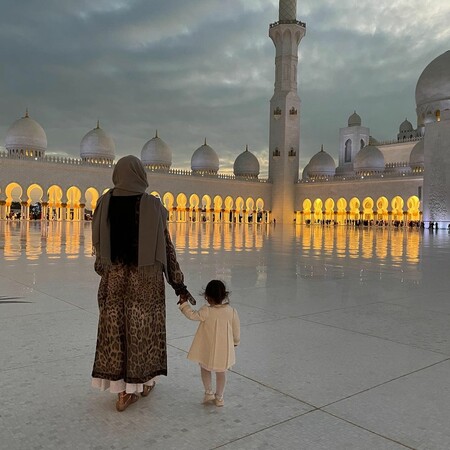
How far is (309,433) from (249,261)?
4.77 meters

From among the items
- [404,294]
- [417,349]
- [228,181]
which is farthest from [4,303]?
[228,181]

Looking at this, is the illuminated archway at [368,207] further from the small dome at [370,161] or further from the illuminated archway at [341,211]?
the small dome at [370,161]

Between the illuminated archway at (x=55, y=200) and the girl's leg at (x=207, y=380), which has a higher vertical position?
the illuminated archway at (x=55, y=200)

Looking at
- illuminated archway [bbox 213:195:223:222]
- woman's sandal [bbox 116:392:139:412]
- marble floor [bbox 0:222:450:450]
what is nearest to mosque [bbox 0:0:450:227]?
illuminated archway [bbox 213:195:223:222]

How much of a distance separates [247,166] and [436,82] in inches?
552

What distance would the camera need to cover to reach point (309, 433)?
1428 mm

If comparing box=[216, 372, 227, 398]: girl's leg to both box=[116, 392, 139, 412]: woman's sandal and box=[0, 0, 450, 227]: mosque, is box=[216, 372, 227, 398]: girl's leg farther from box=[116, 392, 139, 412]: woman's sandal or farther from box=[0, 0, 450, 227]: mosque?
box=[0, 0, 450, 227]: mosque

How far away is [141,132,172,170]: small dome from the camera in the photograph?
1272 inches

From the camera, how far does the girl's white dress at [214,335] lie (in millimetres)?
1711

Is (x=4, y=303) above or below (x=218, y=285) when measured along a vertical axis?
below

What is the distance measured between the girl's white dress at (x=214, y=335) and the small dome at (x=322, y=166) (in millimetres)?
35303

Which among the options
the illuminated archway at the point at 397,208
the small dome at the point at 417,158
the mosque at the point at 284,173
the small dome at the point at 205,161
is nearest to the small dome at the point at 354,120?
the mosque at the point at 284,173

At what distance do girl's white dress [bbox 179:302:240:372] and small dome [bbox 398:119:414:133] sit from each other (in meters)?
38.1

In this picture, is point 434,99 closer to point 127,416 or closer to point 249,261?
point 249,261
